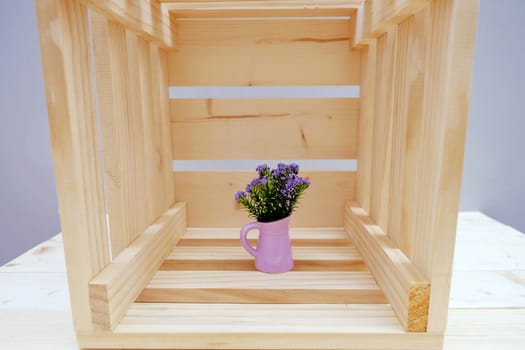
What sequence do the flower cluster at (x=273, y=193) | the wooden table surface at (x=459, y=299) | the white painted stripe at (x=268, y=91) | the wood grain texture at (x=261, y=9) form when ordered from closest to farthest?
the wooden table surface at (x=459, y=299) < the flower cluster at (x=273, y=193) < the wood grain texture at (x=261, y=9) < the white painted stripe at (x=268, y=91)

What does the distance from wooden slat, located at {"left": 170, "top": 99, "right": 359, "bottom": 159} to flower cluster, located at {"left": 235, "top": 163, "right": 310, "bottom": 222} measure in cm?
20

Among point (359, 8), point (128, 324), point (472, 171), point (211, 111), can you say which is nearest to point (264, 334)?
point (128, 324)

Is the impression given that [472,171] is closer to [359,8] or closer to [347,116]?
[347,116]

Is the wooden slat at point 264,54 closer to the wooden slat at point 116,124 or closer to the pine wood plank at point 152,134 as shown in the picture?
the pine wood plank at point 152,134

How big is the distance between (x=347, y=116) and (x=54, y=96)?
22.5 inches

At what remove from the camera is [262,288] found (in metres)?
0.56

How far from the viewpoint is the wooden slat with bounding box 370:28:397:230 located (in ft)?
2.03

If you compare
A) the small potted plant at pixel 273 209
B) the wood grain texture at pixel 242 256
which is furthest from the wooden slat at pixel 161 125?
the small potted plant at pixel 273 209

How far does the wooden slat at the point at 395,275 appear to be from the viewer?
44 centimetres

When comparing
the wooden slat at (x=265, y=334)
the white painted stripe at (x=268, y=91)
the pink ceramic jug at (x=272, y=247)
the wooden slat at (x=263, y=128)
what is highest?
the white painted stripe at (x=268, y=91)

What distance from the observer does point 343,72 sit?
0.77 meters

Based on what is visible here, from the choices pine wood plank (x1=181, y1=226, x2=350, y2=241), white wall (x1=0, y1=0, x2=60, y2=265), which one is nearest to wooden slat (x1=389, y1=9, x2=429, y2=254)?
pine wood plank (x1=181, y1=226, x2=350, y2=241)

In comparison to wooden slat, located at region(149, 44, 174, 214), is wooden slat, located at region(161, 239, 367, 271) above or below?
below

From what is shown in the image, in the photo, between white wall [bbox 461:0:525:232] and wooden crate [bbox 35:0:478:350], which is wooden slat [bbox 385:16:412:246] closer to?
wooden crate [bbox 35:0:478:350]
